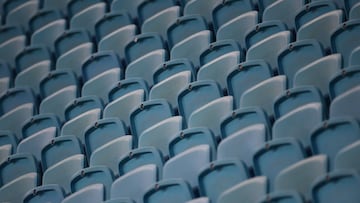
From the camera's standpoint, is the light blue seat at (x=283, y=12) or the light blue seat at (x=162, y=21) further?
the light blue seat at (x=162, y=21)

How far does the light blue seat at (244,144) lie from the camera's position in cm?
358

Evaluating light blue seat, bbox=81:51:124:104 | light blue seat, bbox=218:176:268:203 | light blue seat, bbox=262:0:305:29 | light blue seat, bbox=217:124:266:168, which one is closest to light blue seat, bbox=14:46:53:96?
light blue seat, bbox=81:51:124:104

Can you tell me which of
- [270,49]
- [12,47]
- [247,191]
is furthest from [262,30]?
[12,47]

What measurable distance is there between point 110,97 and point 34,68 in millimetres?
679

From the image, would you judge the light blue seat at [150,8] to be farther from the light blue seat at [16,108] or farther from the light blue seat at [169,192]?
the light blue seat at [169,192]

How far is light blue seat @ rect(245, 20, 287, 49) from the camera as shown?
417cm

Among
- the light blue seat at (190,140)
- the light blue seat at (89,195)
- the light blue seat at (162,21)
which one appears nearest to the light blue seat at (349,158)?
the light blue seat at (190,140)

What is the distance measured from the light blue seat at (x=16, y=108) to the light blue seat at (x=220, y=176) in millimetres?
1397

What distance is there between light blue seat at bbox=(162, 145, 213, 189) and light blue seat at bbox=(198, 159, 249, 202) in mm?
67

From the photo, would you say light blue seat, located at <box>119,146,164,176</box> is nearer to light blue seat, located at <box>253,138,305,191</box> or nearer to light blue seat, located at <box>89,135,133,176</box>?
Result: light blue seat, located at <box>89,135,133,176</box>

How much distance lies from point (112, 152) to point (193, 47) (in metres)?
0.72

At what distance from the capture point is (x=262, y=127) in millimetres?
3576

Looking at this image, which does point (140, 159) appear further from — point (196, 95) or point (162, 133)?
point (196, 95)

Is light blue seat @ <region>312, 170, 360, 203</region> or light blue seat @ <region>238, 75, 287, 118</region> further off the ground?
light blue seat @ <region>238, 75, 287, 118</region>
